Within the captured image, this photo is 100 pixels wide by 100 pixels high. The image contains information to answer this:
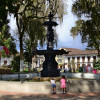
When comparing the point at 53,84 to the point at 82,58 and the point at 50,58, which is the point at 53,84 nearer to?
the point at 50,58

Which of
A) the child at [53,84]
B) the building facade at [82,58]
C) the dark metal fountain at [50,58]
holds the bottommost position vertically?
the child at [53,84]

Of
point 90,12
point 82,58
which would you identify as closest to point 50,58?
point 90,12

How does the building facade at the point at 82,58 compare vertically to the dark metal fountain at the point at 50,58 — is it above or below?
above

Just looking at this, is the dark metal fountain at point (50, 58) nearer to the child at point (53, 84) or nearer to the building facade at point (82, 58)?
the child at point (53, 84)

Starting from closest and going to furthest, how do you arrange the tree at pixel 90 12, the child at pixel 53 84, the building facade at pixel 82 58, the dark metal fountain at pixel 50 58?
the child at pixel 53 84
the dark metal fountain at pixel 50 58
the tree at pixel 90 12
the building facade at pixel 82 58

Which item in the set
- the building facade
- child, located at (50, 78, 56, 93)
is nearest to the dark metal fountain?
child, located at (50, 78, 56, 93)

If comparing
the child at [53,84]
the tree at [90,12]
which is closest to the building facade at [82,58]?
the tree at [90,12]

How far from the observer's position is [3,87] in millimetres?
11586

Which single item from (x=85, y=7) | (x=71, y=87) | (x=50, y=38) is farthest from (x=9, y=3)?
(x=71, y=87)

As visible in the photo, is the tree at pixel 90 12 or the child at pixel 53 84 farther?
the tree at pixel 90 12

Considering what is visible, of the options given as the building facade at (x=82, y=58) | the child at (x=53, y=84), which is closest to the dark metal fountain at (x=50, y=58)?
the child at (x=53, y=84)

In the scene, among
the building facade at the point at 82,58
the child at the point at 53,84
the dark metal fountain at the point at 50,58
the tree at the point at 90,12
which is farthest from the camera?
the building facade at the point at 82,58

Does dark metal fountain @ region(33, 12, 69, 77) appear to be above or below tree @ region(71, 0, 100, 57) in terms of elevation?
below

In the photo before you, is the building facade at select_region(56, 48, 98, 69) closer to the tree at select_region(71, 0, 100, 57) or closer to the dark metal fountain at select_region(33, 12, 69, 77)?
the tree at select_region(71, 0, 100, 57)
